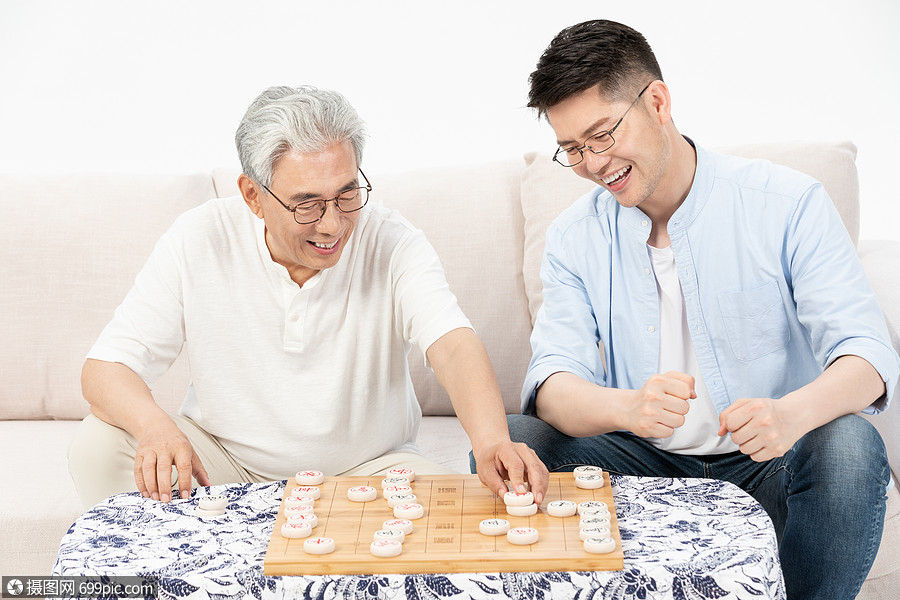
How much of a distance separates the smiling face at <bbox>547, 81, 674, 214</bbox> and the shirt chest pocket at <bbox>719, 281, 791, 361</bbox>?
10.9 inches

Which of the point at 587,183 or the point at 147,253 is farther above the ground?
the point at 587,183

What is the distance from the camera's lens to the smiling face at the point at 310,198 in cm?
161

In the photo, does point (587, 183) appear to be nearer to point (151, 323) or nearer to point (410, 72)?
point (410, 72)

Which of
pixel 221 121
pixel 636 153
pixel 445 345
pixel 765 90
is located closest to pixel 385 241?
pixel 445 345

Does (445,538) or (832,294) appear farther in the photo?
(832,294)

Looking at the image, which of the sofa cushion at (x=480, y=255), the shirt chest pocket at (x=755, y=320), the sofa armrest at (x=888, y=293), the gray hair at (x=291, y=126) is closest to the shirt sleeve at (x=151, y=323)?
the gray hair at (x=291, y=126)

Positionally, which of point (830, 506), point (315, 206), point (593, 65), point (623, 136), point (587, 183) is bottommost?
point (830, 506)

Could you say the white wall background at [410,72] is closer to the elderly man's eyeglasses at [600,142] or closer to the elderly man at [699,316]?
the elderly man at [699,316]

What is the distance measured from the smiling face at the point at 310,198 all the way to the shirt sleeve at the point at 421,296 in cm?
13

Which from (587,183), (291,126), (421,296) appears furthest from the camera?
(587,183)

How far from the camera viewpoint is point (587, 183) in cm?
239

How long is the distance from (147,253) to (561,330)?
1234mm

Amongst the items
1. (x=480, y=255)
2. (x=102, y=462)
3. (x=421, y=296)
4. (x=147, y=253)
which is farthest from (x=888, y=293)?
(x=147, y=253)

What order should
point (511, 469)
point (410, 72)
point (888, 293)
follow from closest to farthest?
1. point (511, 469)
2. point (888, 293)
3. point (410, 72)
